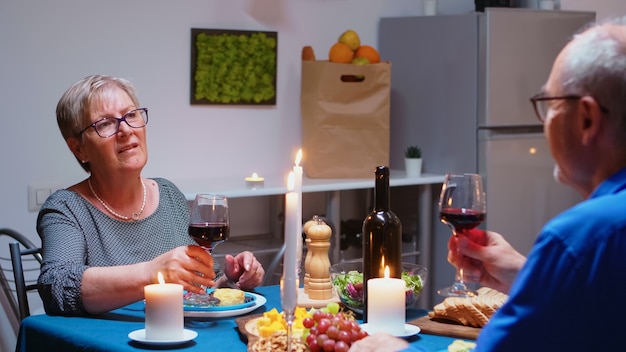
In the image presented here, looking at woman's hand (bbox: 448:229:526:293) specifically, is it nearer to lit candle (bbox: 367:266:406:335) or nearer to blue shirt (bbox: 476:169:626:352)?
lit candle (bbox: 367:266:406:335)

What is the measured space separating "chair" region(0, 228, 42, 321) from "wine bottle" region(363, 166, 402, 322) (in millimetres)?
934

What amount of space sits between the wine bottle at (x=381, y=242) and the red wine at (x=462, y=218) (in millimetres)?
169

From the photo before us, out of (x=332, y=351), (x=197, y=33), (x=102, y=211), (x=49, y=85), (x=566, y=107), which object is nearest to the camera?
(x=566, y=107)

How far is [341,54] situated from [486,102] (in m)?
0.66

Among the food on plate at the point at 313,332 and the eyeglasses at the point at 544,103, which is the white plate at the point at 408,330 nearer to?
the food on plate at the point at 313,332

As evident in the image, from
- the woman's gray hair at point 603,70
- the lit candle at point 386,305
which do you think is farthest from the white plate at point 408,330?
the woman's gray hair at point 603,70

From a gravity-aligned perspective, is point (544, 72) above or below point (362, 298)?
above

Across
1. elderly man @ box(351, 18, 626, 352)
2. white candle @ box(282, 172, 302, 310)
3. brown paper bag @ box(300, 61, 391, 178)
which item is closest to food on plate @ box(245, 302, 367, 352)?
white candle @ box(282, 172, 302, 310)

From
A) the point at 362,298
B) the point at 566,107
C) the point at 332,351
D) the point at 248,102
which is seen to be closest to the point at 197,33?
the point at 248,102

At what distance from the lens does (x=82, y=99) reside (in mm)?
2469

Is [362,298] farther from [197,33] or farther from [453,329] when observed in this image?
[197,33]

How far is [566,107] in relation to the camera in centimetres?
131

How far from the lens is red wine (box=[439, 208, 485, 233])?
1.79 meters

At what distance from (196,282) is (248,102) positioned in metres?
2.09
